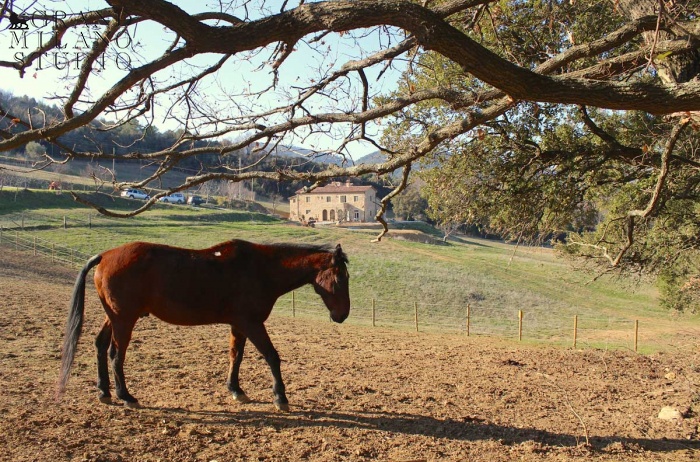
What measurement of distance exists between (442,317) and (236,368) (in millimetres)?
19195

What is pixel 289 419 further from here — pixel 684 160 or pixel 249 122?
pixel 684 160

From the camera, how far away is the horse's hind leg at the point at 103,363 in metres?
5.61

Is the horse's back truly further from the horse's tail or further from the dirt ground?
the dirt ground

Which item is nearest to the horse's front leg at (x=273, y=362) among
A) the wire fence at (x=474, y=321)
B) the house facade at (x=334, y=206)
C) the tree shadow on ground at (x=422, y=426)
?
the tree shadow on ground at (x=422, y=426)

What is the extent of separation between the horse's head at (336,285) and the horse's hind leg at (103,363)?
2381mm

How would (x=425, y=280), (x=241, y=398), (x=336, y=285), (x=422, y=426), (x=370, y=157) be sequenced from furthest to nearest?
(x=425, y=280) → (x=370, y=157) → (x=241, y=398) → (x=336, y=285) → (x=422, y=426)

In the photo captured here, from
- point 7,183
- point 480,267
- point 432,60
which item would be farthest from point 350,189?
point 432,60

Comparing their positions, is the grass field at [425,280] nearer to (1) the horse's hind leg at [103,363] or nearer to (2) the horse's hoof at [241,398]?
(2) the horse's hoof at [241,398]

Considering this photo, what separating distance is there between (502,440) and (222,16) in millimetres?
4665

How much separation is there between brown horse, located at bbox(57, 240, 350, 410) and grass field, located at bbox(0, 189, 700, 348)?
A: 578 inches

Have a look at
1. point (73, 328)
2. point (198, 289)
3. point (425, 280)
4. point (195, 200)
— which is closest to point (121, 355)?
point (73, 328)

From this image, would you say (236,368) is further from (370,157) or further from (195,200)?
(195,200)

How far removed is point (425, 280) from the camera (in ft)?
104

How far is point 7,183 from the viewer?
45.6m
